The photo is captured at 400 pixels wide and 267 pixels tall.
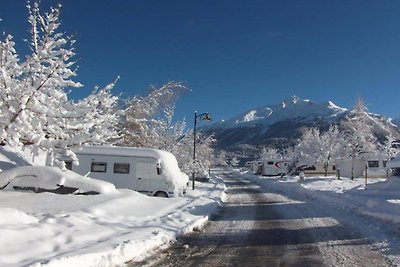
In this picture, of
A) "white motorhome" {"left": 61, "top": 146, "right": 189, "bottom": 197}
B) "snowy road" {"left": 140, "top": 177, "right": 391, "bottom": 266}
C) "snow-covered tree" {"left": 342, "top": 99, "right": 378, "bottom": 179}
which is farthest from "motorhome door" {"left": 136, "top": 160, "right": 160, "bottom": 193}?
"snow-covered tree" {"left": 342, "top": 99, "right": 378, "bottom": 179}

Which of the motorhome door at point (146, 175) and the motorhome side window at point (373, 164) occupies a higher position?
the motorhome side window at point (373, 164)

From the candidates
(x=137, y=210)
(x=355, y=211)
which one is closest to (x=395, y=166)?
(x=355, y=211)

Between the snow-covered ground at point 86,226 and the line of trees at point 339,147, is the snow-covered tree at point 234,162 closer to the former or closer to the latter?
the line of trees at point 339,147

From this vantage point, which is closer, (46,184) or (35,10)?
(35,10)

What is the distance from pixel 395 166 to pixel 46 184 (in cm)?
2464

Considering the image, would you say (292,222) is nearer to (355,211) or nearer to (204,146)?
(355,211)

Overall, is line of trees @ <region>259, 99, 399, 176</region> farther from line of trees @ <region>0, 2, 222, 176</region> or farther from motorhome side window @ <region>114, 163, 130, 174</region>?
line of trees @ <region>0, 2, 222, 176</region>

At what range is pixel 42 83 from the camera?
31.3 ft

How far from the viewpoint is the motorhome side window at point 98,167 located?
70.0 ft

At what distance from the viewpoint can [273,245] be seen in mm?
10227

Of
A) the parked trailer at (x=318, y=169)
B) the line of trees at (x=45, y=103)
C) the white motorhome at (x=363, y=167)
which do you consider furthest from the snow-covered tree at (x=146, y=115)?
the parked trailer at (x=318, y=169)

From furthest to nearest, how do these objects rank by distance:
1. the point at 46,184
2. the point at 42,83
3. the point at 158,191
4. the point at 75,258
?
1. the point at 158,191
2. the point at 46,184
3. the point at 42,83
4. the point at 75,258

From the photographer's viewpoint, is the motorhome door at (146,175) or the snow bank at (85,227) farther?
the motorhome door at (146,175)

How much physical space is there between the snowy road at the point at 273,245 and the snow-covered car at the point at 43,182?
→ 4.55m
